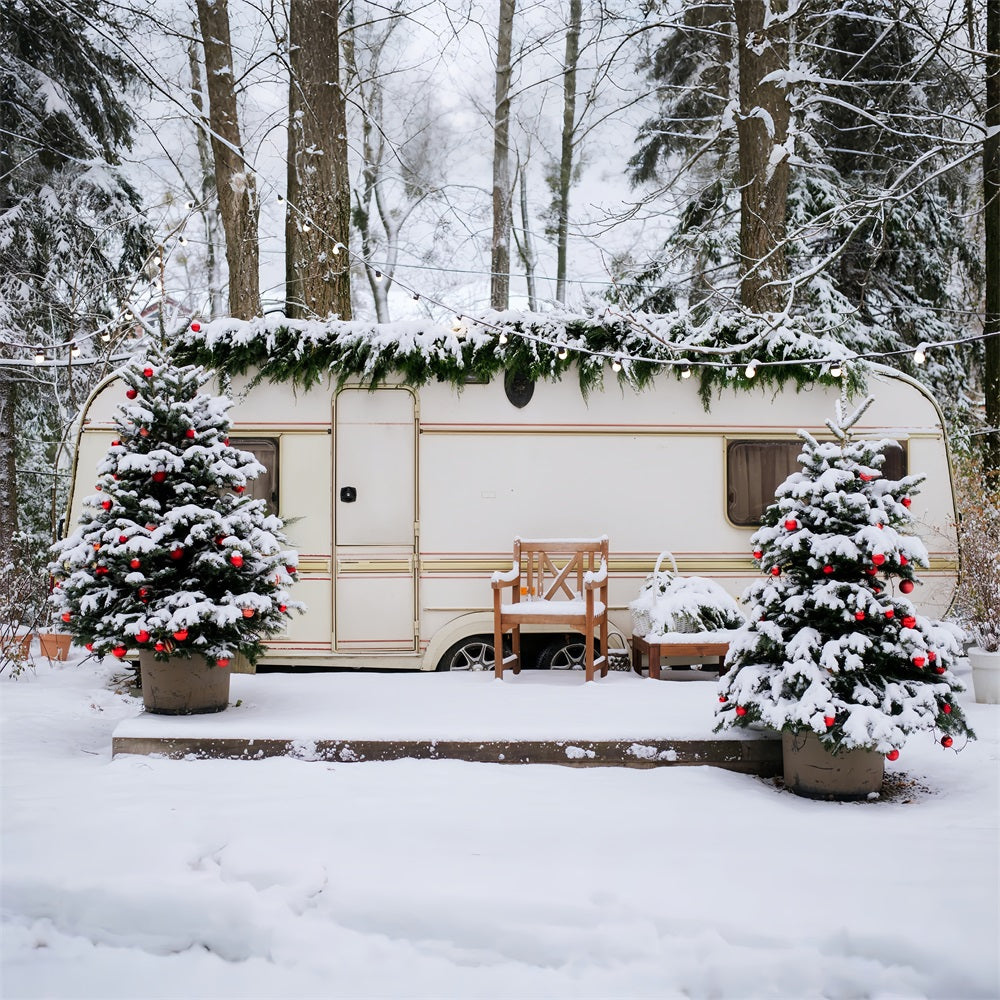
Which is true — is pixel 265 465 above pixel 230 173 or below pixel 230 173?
below

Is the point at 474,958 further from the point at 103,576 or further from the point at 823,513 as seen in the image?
the point at 103,576

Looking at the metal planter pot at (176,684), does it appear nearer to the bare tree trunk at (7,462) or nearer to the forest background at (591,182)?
the forest background at (591,182)

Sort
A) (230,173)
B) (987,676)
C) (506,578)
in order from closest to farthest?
(987,676) < (506,578) < (230,173)

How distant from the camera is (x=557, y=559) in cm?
747

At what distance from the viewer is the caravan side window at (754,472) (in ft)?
24.6

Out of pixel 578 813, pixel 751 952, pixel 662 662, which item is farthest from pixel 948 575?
pixel 751 952

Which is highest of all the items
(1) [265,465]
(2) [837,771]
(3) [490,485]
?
(1) [265,465]

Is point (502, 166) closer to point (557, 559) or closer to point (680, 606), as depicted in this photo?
point (557, 559)

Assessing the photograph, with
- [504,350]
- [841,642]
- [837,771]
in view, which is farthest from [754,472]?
[837,771]

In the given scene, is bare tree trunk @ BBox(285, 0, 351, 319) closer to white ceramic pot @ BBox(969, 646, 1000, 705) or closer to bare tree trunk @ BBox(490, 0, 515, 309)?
bare tree trunk @ BBox(490, 0, 515, 309)

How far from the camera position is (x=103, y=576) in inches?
215

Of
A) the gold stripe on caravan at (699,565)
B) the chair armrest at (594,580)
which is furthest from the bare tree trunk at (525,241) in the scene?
the chair armrest at (594,580)

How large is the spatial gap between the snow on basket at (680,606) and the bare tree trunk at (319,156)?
403 centimetres

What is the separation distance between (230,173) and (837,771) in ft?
32.8
